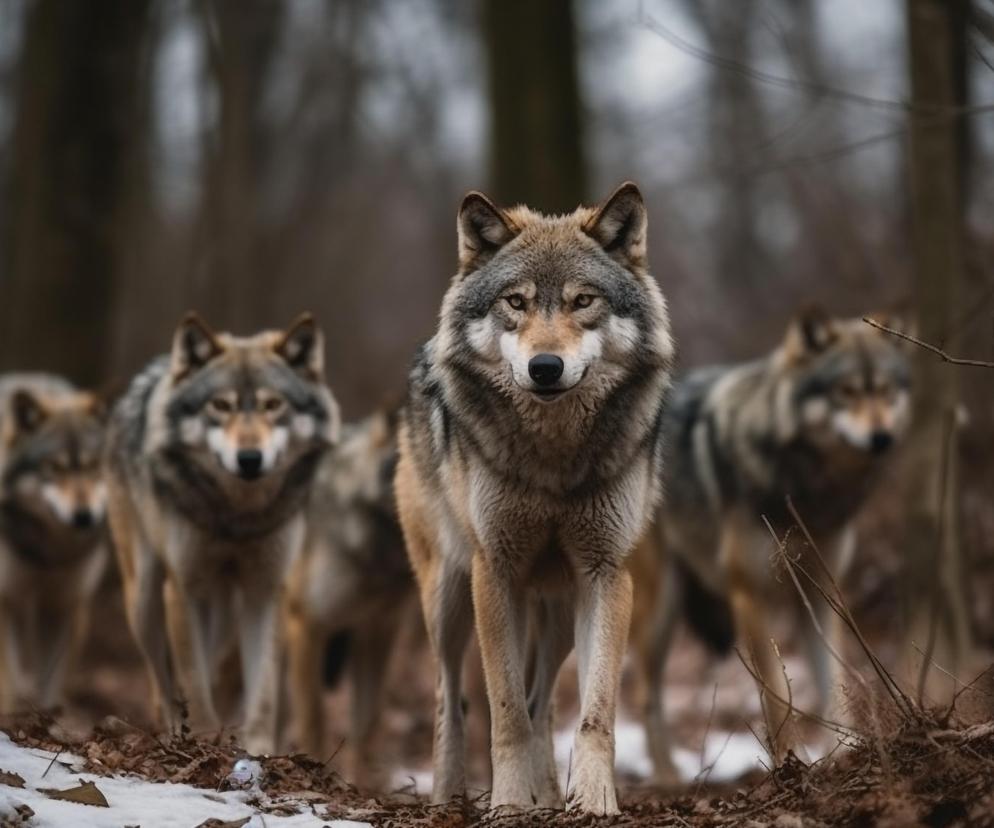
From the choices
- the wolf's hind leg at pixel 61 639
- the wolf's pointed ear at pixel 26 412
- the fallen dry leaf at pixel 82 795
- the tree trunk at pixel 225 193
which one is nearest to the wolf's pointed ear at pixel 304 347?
the wolf's pointed ear at pixel 26 412

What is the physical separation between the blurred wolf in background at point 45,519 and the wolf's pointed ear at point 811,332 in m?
4.38

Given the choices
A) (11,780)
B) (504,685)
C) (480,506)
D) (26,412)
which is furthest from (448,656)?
(26,412)

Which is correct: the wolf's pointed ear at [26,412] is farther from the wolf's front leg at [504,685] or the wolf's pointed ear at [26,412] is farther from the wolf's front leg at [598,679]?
the wolf's front leg at [598,679]

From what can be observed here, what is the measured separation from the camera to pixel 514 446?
4980 millimetres

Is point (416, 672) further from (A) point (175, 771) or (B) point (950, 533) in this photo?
(A) point (175, 771)

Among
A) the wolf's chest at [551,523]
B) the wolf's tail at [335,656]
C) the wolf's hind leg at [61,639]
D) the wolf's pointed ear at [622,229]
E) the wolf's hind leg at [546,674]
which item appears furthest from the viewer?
the wolf's hind leg at [61,639]

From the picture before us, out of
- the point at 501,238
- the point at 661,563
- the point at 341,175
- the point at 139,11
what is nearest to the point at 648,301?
the point at 501,238

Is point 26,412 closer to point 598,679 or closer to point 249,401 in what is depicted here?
point 249,401

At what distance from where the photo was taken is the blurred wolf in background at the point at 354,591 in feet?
29.0

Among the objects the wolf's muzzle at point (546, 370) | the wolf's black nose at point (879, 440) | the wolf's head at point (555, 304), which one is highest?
the wolf's black nose at point (879, 440)

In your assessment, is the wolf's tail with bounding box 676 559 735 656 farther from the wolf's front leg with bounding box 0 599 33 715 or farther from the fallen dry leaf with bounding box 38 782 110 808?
the fallen dry leaf with bounding box 38 782 110 808

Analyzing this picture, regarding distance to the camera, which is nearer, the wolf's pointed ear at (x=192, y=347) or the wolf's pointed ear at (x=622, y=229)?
the wolf's pointed ear at (x=622, y=229)

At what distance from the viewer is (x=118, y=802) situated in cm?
425

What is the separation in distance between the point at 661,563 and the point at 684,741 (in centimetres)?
158
